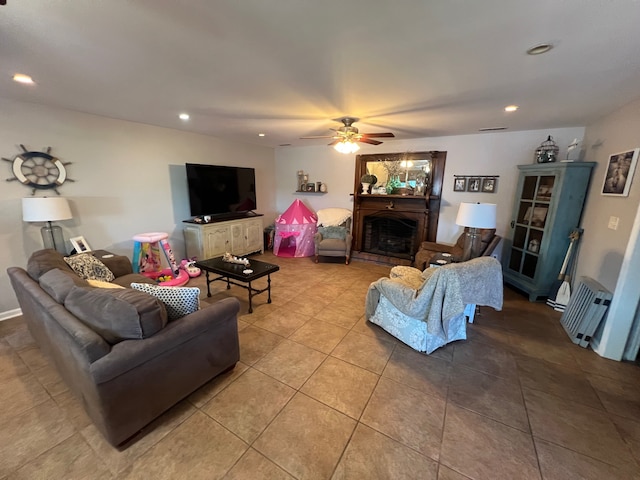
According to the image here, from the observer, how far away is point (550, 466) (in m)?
1.46

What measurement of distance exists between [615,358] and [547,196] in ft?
6.59

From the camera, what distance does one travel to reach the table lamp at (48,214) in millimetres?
2684

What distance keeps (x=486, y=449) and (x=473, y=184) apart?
3852mm

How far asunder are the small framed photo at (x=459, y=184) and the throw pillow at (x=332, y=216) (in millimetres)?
1976

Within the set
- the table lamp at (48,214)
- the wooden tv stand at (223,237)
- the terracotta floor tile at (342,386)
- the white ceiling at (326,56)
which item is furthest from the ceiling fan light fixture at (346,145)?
the table lamp at (48,214)

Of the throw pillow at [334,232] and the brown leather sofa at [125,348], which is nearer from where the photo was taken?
the brown leather sofa at [125,348]

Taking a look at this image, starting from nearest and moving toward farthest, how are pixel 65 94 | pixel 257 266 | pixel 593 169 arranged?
pixel 65 94 → pixel 593 169 → pixel 257 266

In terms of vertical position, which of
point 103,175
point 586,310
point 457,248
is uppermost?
point 103,175

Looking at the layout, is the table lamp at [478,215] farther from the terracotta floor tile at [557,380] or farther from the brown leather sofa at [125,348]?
the brown leather sofa at [125,348]

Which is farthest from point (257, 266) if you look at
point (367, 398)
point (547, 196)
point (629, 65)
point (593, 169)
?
point (593, 169)

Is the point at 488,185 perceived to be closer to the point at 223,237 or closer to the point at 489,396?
the point at 489,396

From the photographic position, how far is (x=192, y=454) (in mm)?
1490

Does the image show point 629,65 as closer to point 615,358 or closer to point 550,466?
point 615,358

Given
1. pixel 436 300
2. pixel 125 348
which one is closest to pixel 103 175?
pixel 125 348
